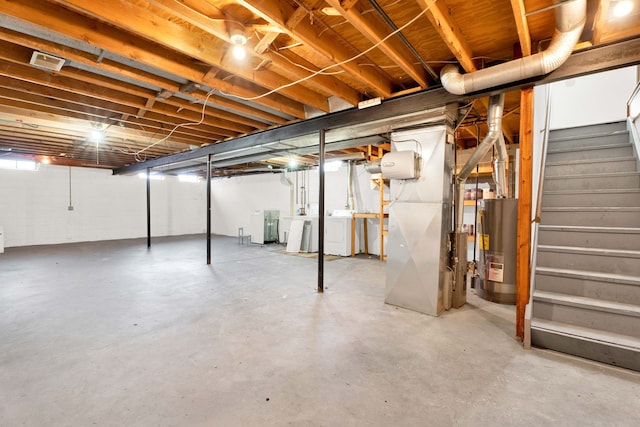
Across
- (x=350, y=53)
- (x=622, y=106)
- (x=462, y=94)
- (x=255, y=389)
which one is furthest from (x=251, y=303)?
(x=622, y=106)

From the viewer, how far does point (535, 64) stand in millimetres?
2072

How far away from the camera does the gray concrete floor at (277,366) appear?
1550 millimetres

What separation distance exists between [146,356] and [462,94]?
335 centimetres

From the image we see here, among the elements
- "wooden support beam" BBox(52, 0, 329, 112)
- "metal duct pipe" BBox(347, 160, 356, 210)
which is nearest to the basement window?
"wooden support beam" BBox(52, 0, 329, 112)

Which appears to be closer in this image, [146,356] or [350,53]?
[146,356]

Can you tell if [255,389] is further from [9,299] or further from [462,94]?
[9,299]

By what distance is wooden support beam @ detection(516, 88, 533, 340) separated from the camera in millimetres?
2363

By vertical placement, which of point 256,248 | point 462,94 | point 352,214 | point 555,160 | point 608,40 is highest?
point 608,40

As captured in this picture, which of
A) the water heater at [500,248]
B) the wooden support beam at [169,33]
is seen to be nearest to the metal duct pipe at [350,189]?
the water heater at [500,248]

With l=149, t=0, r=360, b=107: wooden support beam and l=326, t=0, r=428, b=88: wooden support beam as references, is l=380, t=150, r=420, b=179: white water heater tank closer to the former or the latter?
l=326, t=0, r=428, b=88: wooden support beam

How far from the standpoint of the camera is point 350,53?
8.12 feet

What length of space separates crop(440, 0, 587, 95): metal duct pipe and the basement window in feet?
34.3

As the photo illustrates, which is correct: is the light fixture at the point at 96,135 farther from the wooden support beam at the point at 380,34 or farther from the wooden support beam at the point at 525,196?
the wooden support beam at the point at 525,196

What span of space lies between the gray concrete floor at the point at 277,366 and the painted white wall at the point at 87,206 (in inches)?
225
